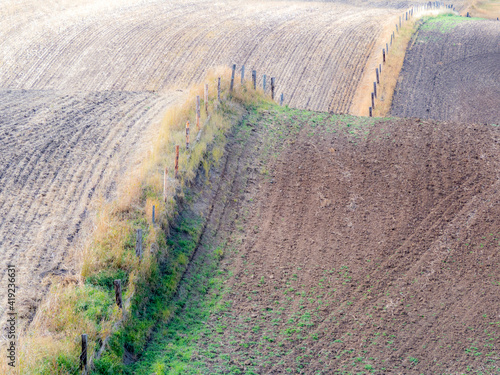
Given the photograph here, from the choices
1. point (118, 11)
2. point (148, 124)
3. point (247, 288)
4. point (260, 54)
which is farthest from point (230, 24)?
point (247, 288)

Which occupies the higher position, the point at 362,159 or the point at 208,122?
the point at 208,122

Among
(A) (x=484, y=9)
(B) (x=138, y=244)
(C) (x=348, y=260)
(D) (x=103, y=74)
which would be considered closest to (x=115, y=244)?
(B) (x=138, y=244)

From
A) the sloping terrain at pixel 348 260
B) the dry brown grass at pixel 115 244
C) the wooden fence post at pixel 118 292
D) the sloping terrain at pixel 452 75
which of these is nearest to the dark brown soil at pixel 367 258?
the sloping terrain at pixel 348 260

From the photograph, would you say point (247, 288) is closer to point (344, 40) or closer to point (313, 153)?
point (313, 153)

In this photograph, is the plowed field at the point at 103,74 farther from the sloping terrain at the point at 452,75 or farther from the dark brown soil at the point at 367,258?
the dark brown soil at the point at 367,258

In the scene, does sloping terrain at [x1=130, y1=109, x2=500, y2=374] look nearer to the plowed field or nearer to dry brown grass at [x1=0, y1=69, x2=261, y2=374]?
dry brown grass at [x1=0, y1=69, x2=261, y2=374]

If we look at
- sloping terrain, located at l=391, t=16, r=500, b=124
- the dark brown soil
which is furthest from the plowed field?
the dark brown soil

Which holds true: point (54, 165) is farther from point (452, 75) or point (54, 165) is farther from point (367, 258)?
point (452, 75)
